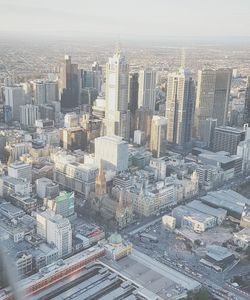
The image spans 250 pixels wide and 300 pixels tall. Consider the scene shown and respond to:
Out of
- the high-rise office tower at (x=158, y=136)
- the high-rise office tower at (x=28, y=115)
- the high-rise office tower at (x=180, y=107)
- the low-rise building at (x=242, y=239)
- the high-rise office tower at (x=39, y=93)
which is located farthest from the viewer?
the high-rise office tower at (x=39, y=93)

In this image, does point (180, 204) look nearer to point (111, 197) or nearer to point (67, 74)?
point (111, 197)

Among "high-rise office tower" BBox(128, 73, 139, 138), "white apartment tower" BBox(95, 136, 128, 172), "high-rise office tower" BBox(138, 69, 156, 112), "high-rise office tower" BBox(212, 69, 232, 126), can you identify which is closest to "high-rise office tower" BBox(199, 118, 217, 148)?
"high-rise office tower" BBox(212, 69, 232, 126)

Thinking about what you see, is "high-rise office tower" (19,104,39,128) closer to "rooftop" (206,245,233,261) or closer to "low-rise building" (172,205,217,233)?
"low-rise building" (172,205,217,233)

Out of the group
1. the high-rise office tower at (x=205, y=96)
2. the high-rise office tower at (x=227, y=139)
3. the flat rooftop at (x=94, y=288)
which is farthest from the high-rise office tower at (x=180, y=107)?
the flat rooftop at (x=94, y=288)

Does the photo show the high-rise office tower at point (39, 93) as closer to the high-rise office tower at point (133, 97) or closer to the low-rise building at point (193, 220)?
the high-rise office tower at point (133, 97)

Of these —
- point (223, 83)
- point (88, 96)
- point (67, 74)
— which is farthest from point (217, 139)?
point (67, 74)
